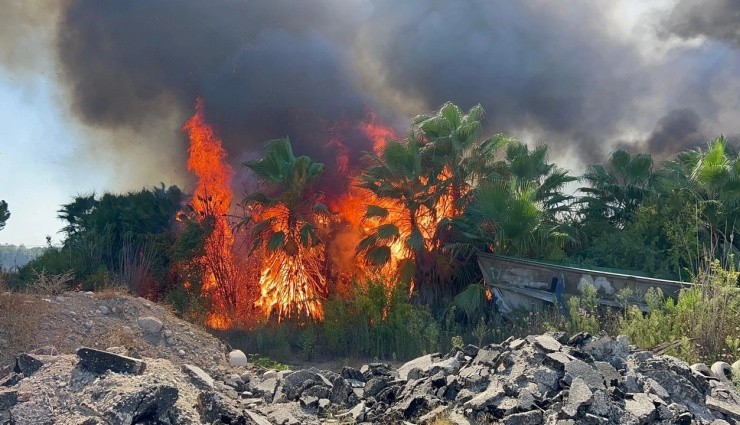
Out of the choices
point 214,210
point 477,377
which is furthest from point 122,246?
point 477,377

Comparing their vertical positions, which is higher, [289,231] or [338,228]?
[338,228]

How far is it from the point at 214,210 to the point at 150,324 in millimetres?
10320

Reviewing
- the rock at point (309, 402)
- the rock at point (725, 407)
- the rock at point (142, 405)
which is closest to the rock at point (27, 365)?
the rock at point (142, 405)

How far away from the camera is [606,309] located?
40.9 ft

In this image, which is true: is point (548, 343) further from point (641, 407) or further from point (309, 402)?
point (309, 402)

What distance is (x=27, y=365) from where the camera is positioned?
752cm

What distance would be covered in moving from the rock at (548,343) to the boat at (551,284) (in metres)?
3.70

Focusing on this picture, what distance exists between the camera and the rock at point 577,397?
6.48m

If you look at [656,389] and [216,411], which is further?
[656,389]

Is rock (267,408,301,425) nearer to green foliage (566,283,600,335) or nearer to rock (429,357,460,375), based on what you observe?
rock (429,357,460,375)

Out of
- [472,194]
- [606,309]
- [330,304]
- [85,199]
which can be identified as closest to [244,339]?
[330,304]

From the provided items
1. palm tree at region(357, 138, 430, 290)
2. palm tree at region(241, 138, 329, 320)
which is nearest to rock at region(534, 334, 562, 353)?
palm tree at region(357, 138, 430, 290)

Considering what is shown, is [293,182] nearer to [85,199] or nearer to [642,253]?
[642,253]

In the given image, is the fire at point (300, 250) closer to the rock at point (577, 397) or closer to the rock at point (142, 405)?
the rock at point (577, 397)
